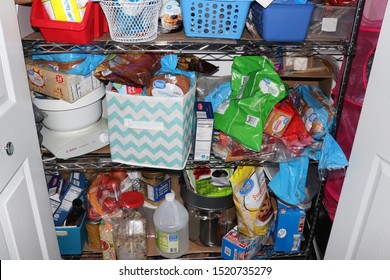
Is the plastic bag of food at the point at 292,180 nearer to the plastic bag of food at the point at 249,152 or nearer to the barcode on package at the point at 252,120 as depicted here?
the plastic bag of food at the point at 249,152

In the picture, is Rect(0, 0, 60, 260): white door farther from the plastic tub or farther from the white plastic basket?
the white plastic basket

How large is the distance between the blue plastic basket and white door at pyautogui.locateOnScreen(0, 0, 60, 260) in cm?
51

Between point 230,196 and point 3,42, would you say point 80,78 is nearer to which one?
point 3,42

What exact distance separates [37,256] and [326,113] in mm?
1116

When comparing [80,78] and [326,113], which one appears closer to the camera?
[80,78]

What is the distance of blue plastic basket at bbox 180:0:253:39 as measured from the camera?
1.17m

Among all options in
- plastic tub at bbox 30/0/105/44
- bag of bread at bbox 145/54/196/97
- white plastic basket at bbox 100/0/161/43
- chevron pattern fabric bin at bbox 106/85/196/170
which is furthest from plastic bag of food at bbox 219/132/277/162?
plastic tub at bbox 30/0/105/44

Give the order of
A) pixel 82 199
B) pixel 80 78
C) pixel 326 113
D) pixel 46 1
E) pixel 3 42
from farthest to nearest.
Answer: pixel 82 199 → pixel 326 113 → pixel 80 78 → pixel 46 1 → pixel 3 42

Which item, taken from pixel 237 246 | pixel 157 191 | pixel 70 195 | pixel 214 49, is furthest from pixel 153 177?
pixel 214 49

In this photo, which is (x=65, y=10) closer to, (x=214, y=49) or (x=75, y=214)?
(x=214, y=49)

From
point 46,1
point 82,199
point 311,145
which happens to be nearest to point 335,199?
point 311,145

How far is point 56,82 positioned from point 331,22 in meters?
0.93

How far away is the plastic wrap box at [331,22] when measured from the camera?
123cm

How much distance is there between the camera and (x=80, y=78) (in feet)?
4.25
